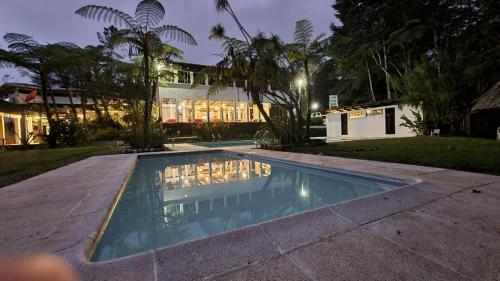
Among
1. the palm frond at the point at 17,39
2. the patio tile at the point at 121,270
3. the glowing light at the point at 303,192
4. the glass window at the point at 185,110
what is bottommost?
the glowing light at the point at 303,192

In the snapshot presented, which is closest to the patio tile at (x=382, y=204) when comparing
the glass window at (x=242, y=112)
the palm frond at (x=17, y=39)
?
the palm frond at (x=17, y=39)

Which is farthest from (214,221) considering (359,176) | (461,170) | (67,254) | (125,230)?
(461,170)

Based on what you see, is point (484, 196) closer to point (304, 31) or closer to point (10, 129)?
point (304, 31)

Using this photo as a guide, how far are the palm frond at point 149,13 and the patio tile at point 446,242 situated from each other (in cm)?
926

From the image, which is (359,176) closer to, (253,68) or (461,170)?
(461,170)

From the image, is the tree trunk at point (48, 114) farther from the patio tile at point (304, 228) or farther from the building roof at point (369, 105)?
the building roof at point (369, 105)

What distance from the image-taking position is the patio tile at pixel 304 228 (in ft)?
6.13

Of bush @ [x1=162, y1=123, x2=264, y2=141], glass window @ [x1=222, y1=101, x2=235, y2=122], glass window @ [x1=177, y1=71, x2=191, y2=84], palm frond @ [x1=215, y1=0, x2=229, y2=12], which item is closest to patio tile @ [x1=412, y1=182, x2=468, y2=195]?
palm frond @ [x1=215, y1=0, x2=229, y2=12]

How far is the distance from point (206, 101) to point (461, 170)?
1849 centimetres

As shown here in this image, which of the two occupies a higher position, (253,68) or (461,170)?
(253,68)

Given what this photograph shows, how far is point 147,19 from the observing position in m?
8.44

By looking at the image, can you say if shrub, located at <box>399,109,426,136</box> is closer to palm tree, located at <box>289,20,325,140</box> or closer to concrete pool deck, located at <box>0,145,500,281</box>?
palm tree, located at <box>289,20,325,140</box>

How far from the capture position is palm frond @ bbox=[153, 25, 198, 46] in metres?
8.80

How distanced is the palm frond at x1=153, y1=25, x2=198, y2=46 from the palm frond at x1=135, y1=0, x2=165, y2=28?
0.25 metres
